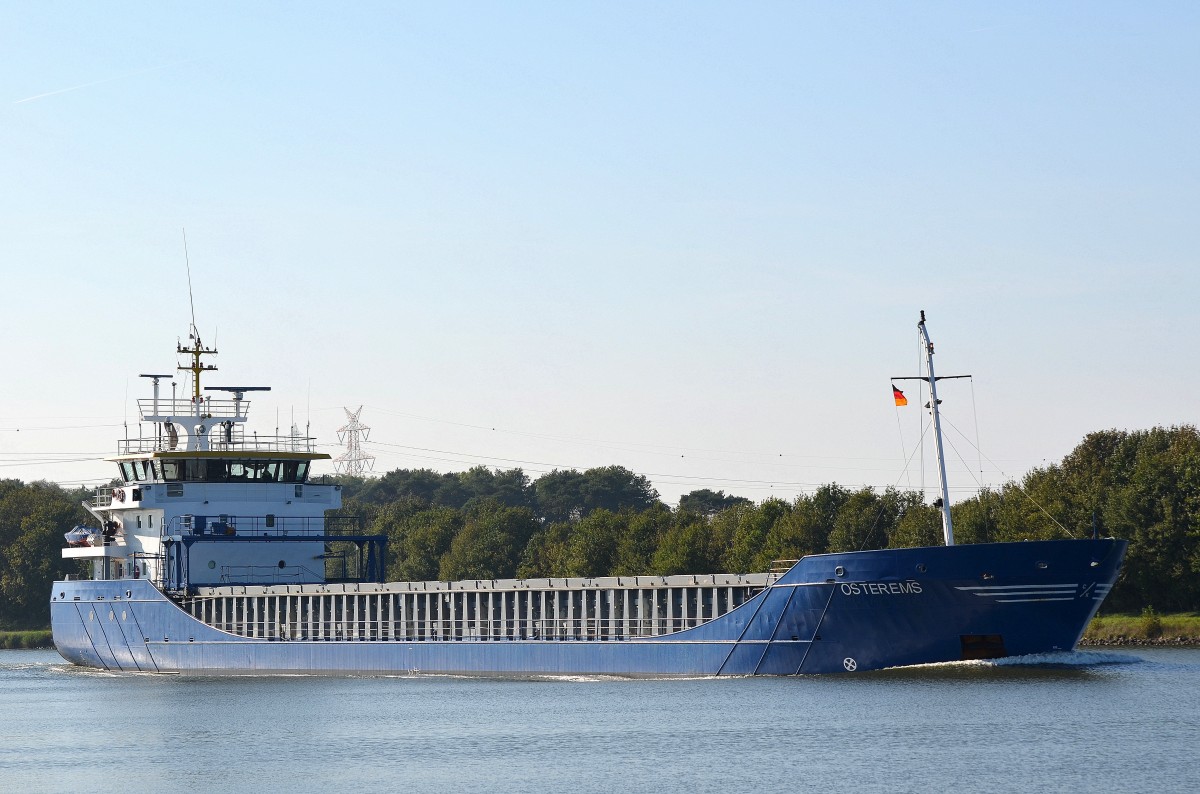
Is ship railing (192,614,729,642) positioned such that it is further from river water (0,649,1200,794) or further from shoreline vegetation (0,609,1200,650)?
shoreline vegetation (0,609,1200,650)

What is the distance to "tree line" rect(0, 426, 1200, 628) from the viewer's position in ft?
257

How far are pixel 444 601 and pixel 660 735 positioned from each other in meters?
23.2

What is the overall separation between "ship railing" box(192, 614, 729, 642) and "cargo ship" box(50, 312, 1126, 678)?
9 centimetres

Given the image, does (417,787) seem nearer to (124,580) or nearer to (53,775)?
(53,775)

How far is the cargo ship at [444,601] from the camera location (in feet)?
159

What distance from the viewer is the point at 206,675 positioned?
6644 centimetres

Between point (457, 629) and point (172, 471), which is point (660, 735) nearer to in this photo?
point (457, 629)

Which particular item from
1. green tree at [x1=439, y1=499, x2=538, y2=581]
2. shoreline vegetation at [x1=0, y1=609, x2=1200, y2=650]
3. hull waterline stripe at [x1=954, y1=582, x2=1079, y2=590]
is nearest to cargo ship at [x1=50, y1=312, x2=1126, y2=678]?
hull waterline stripe at [x1=954, y1=582, x2=1079, y2=590]

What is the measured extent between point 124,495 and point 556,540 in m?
46.5

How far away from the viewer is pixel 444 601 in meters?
64.1

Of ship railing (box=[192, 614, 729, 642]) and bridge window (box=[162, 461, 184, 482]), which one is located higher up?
bridge window (box=[162, 461, 184, 482])

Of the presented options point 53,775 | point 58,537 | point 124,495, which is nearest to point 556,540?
point 58,537

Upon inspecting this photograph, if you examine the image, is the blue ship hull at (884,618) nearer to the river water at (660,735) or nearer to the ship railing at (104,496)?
the river water at (660,735)

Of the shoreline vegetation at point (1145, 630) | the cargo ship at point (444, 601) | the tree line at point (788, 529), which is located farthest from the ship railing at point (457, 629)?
the shoreline vegetation at point (1145, 630)
